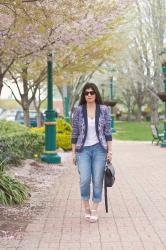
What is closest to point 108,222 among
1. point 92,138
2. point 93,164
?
point 93,164

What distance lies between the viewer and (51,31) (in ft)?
39.9

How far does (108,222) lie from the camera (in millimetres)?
7375

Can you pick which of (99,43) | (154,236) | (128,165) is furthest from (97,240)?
(99,43)

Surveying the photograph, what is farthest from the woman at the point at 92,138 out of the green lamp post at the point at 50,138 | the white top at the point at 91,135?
the green lamp post at the point at 50,138

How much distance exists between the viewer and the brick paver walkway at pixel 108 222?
20.4 feet

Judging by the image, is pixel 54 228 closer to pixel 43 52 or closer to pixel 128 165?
pixel 43 52

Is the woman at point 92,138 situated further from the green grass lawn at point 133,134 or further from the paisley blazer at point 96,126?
the green grass lawn at point 133,134

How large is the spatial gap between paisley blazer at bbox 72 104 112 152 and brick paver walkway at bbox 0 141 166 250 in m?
1.02

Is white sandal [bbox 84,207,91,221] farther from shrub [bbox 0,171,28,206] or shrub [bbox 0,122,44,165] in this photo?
shrub [bbox 0,122,44,165]

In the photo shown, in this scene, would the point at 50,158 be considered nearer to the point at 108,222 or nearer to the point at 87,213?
the point at 87,213

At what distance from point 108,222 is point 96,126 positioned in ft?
4.12

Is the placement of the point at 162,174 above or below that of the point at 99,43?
below

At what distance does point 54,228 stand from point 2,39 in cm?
502

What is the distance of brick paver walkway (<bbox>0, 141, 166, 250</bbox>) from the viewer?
622cm
